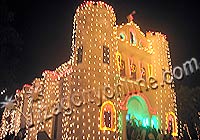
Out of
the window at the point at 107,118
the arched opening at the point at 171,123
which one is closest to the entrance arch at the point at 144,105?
the arched opening at the point at 171,123

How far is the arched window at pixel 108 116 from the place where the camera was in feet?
51.1

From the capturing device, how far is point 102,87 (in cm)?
1619

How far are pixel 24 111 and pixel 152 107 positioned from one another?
31.9ft

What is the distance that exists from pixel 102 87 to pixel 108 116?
1.63 m

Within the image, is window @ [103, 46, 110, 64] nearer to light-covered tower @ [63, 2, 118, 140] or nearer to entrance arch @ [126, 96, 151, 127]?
light-covered tower @ [63, 2, 118, 140]

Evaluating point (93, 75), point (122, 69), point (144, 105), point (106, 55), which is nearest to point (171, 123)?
point (144, 105)

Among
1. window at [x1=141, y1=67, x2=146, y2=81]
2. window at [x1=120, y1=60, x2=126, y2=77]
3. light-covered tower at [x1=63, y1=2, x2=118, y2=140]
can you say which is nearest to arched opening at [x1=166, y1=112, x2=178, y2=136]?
window at [x1=141, y1=67, x2=146, y2=81]

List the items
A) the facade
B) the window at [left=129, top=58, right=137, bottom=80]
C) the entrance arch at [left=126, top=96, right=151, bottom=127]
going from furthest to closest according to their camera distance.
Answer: the window at [left=129, top=58, right=137, bottom=80], the entrance arch at [left=126, top=96, right=151, bottom=127], the facade

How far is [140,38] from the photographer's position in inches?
→ 837

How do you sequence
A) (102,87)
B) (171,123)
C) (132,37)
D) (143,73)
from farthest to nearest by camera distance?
(132,37) → (143,73) → (171,123) → (102,87)

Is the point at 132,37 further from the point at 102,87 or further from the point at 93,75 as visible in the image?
the point at 102,87

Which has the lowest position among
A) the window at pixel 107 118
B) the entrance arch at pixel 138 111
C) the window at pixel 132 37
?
the window at pixel 107 118

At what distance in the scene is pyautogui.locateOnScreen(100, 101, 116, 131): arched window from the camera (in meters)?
15.6

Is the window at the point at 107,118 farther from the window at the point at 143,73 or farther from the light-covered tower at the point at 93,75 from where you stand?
the window at the point at 143,73
